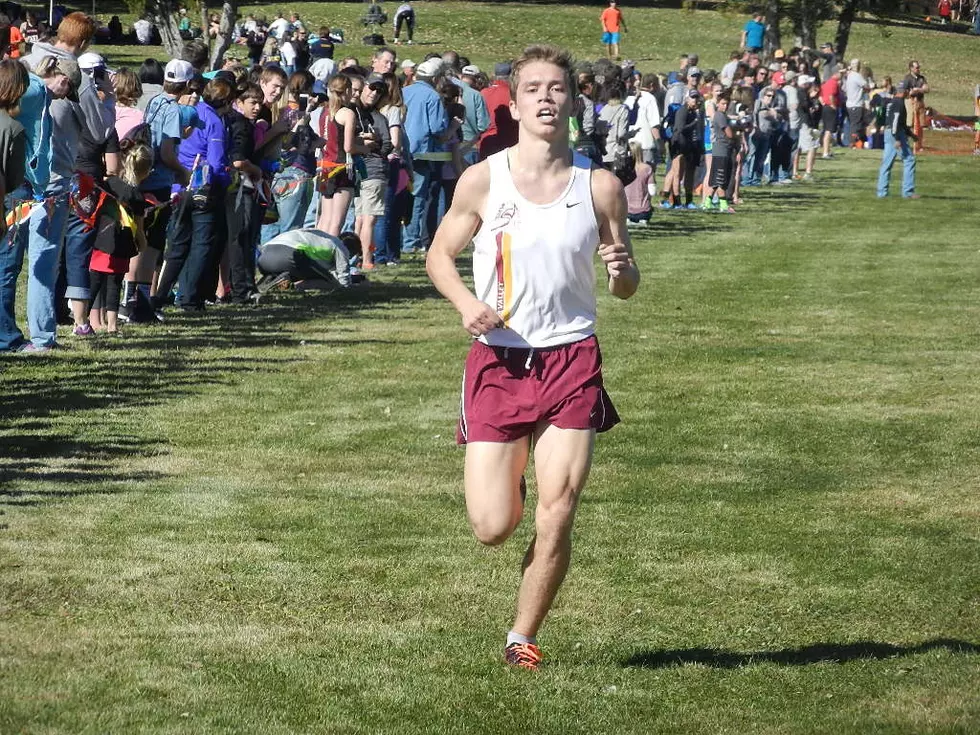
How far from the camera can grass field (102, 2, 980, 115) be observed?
65438mm

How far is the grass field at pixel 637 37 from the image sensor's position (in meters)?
65.4

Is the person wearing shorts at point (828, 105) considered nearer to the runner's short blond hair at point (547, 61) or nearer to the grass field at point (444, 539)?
the grass field at point (444, 539)

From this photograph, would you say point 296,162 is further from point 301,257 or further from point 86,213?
point 86,213

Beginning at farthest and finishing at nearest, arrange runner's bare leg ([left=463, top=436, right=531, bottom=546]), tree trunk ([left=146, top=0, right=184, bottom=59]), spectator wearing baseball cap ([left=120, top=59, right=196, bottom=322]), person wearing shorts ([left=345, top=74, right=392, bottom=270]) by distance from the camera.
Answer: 1. tree trunk ([left=146, top=0, right=184, bottom=59])
2. person wearing shorts ([left=345, top=74, right=392, bottom=270])
3. spectator wearing baseball cap ([left=120, top=59, right=196, bottom=322])
4. runner's bare leg ([left=463, top=436, right=531, bottom=546])

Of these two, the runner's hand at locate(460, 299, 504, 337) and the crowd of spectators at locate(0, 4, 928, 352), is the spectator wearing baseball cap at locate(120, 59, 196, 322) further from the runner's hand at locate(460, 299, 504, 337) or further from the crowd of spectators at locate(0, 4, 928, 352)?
the runner's hand at locate(460, 299, 504, 337)

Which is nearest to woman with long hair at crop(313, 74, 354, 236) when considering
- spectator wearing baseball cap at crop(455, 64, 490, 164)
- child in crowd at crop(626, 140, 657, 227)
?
spectator wearing baseball cap at crop(455, 64, 490, 164)

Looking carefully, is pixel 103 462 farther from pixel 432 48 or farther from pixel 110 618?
pixel 432 48

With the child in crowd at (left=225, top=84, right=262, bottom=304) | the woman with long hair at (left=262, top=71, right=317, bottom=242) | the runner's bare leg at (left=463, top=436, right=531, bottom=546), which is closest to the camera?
the runner's bare leg at (left=463, top=436, right=531, bottom=546)

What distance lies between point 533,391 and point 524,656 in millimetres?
951

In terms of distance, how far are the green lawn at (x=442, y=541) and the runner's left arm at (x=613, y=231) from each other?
4.60 ft

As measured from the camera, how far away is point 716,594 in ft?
26.1

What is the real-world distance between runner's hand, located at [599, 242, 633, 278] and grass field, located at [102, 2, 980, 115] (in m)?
52.4

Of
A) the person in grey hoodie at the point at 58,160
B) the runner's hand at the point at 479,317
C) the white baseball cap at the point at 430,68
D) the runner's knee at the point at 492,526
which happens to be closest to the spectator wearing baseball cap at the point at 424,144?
the white baseball cap at the point at 430,68

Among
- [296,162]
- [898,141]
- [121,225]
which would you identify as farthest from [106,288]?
[898,141]
